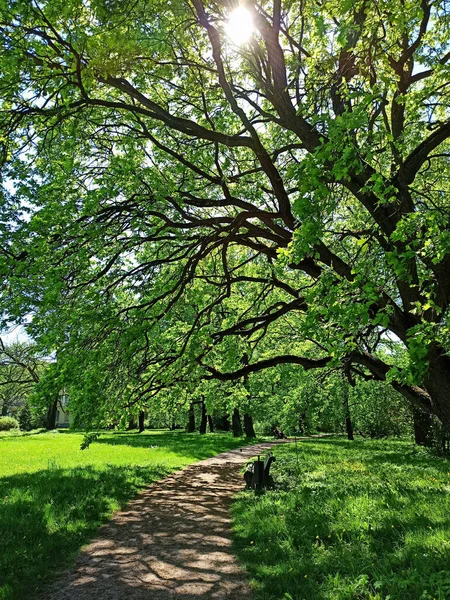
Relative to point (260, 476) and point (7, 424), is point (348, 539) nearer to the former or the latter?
point (260, 476)

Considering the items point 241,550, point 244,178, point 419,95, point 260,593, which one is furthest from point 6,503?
point 419,95

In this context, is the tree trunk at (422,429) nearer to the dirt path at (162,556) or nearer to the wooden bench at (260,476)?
the wooden bench at (260,476)

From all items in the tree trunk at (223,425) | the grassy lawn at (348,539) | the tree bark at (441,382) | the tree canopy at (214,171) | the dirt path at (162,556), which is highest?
the tree canopy at (214,171)

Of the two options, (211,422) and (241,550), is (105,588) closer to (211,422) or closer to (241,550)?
(241,550)

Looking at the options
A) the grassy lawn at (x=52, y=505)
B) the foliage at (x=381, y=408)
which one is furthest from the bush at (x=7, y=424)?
the foliage at (x=381, y=408)

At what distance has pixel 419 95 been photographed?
19.9 ft

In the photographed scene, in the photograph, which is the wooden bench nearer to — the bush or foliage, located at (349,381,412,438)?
foliage, located at (349,381,412,438)

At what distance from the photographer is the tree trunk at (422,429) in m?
20.8

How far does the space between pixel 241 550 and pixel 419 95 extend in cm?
722

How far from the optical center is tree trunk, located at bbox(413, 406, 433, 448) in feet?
68.4

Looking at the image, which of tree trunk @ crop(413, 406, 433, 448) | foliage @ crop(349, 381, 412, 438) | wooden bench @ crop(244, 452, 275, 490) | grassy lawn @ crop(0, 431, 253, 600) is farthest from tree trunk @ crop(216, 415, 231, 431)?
wooden bench @ crop(244, 452, 275, 490)

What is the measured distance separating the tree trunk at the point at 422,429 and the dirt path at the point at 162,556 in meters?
14.5

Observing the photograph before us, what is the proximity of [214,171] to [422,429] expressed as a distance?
18.3 m

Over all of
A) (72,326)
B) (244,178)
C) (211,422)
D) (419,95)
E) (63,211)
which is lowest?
(211,422)
